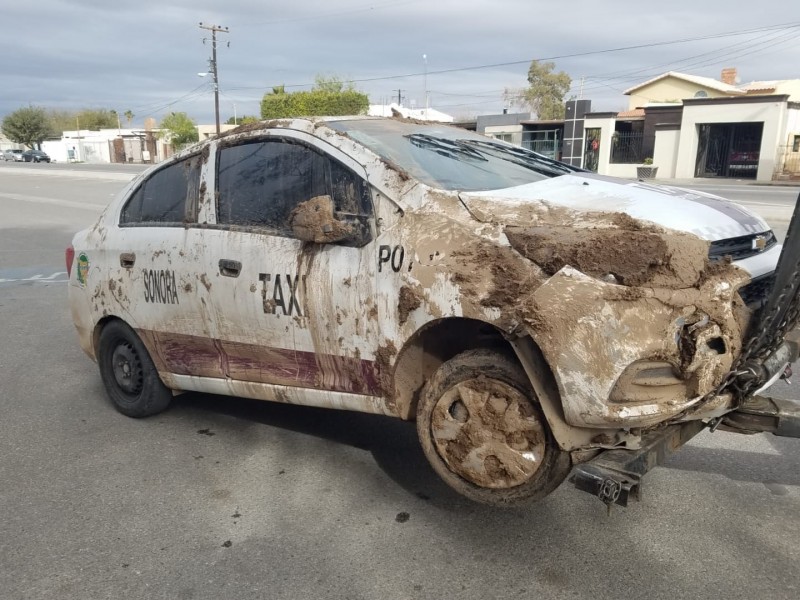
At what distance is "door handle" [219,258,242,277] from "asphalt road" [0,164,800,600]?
1154 millimetres

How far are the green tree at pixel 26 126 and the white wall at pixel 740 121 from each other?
87.6m

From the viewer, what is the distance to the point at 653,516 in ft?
11.7

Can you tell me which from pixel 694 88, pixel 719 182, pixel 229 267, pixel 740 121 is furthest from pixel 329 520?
pixel 694 88

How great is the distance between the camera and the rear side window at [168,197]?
439 centimetres

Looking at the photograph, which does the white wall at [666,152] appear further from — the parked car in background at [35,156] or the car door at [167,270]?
the parked car in background at [35,156]

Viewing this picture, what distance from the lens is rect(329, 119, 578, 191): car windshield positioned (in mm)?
3613

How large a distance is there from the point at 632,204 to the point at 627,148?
41.3 metres

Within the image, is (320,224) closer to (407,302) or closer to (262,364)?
(407,302)

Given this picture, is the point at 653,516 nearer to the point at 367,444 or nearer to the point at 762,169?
the point at 367,444

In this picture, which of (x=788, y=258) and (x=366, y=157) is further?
(x=366, y=157)

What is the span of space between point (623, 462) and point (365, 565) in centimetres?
122

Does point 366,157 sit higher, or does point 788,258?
point 366,157

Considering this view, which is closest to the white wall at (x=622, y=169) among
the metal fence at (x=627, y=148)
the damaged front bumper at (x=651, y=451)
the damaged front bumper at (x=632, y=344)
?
the metal fence at (x=627, y=148)

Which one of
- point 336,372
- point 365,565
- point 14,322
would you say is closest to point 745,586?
point 365,565
